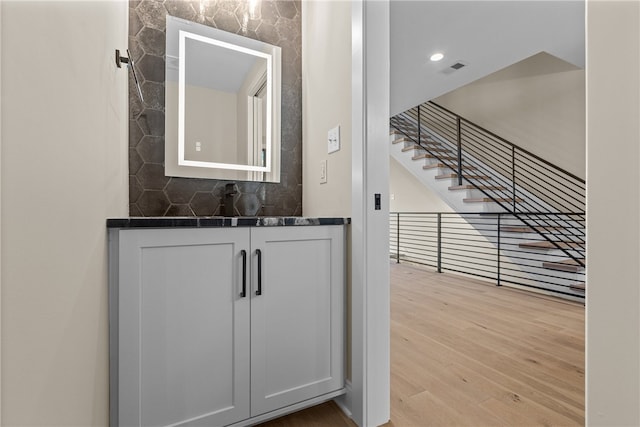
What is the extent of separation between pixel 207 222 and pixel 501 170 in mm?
5071

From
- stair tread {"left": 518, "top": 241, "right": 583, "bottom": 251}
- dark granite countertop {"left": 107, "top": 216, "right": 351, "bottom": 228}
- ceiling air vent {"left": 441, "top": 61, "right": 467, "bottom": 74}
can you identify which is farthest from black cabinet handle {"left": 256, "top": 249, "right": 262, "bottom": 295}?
stair tread {"left": 518, "top": 241, "right": 583, "bottom": 251}

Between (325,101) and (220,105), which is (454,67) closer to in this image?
(325,101)

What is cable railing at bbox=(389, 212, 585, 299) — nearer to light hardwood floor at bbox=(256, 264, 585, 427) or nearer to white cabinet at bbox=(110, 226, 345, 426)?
light hardwood floor at bbox=(256, 264, 585, 427)

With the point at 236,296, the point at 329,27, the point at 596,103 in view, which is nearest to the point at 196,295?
the point at 236,296

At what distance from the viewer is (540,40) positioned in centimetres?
299

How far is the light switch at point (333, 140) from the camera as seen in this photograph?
1542 millimetres

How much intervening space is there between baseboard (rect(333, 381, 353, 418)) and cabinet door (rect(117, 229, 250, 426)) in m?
0.45

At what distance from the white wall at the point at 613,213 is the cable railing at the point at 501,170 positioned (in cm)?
383

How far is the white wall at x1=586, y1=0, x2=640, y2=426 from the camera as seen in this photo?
0.38m

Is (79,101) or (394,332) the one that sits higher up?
(79,101)

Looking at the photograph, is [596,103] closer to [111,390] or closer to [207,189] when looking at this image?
[111,390]

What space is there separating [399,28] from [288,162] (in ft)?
5.44

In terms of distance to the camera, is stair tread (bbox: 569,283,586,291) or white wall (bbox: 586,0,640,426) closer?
white wall (bbox: 586,0,640,426)

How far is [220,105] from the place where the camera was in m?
1.81
